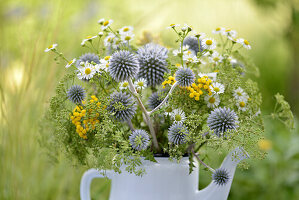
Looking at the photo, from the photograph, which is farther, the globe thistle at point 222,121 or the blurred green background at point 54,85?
the blurred green background at point 54,85

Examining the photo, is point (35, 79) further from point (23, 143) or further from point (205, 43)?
point (205, 43)

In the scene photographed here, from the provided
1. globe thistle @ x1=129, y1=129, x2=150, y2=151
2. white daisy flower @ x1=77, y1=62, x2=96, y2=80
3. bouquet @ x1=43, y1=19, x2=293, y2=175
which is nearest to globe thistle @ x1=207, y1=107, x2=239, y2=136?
bouquet @ x1=43, y1=19, x2=293, y2=175

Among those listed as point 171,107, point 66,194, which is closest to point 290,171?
point 66,194

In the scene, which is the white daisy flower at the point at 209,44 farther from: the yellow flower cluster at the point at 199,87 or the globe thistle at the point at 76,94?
the globe thistle at the point at 76,94

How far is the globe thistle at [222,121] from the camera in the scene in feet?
1.96

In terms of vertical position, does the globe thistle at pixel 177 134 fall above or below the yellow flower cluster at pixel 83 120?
below

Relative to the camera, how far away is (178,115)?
0.63 meters

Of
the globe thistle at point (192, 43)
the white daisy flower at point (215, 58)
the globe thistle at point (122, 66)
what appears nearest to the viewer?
the globe thistle at point (122, 66)

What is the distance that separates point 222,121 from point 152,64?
0.59ft

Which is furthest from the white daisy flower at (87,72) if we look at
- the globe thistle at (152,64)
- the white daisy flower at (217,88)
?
the white daisy flower at (217,88)

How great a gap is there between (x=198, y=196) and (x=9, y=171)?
56cm

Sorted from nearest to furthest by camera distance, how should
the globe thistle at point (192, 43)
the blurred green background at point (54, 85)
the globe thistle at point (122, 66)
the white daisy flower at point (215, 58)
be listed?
the globe thistle at point (122, 66) < the white daisy flower at point (215, 58) < the globe thistle at point (192, 43) < the blurred green background at point (54, 85)

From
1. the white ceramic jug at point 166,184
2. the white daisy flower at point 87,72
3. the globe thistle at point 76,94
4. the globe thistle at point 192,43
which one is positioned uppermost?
the globe thistle at point 192,43

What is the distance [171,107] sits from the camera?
66cm
